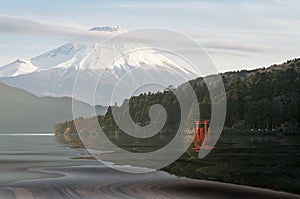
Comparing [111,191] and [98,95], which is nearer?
[111,191]

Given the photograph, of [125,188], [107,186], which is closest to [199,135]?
[107,186]

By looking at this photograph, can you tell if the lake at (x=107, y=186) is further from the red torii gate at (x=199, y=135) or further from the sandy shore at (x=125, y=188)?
the red torii gate at (x=199, y=135)

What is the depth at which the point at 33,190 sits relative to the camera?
34406mm

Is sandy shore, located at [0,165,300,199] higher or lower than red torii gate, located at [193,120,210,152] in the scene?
lower

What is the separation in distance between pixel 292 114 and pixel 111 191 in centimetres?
16063

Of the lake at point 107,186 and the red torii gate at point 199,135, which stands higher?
the red torii gate at point 199,135

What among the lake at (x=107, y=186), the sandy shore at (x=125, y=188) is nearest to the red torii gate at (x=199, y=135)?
the lake at (x=107, y=186)

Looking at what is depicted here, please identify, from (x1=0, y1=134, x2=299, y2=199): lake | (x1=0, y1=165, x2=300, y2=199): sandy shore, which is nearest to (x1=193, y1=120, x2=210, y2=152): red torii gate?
(x1=0, y1=134, x2=299, y2=199): lake

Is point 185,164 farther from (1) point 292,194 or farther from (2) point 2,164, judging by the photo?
(1) point 292,194

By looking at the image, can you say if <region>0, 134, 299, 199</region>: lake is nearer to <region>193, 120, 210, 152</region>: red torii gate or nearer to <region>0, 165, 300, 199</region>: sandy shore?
<region>0, 165, 300, 199</region>: sandy shore

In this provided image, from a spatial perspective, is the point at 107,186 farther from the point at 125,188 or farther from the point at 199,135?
the point at 199,135

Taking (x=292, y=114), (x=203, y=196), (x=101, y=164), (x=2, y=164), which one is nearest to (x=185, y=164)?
(x=101, y=164)

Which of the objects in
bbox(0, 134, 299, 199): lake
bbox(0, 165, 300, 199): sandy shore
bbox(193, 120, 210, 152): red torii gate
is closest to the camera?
bbox(0, 165, 300, 199): sandy shore

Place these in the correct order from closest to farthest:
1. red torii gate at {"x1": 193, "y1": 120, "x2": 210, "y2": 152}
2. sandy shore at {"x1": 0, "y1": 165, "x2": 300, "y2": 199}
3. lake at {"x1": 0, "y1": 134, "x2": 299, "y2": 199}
A: sandy shore at {"x1": 0, "y1": 165, "x2": 300, "y2": 199}, lake at {"x1": 0, "y1": 134, "x2": 299, "y2": 199}, red torii gate at {"x1": 193, "y1": 120, "x2": 210, "y2": 152}
